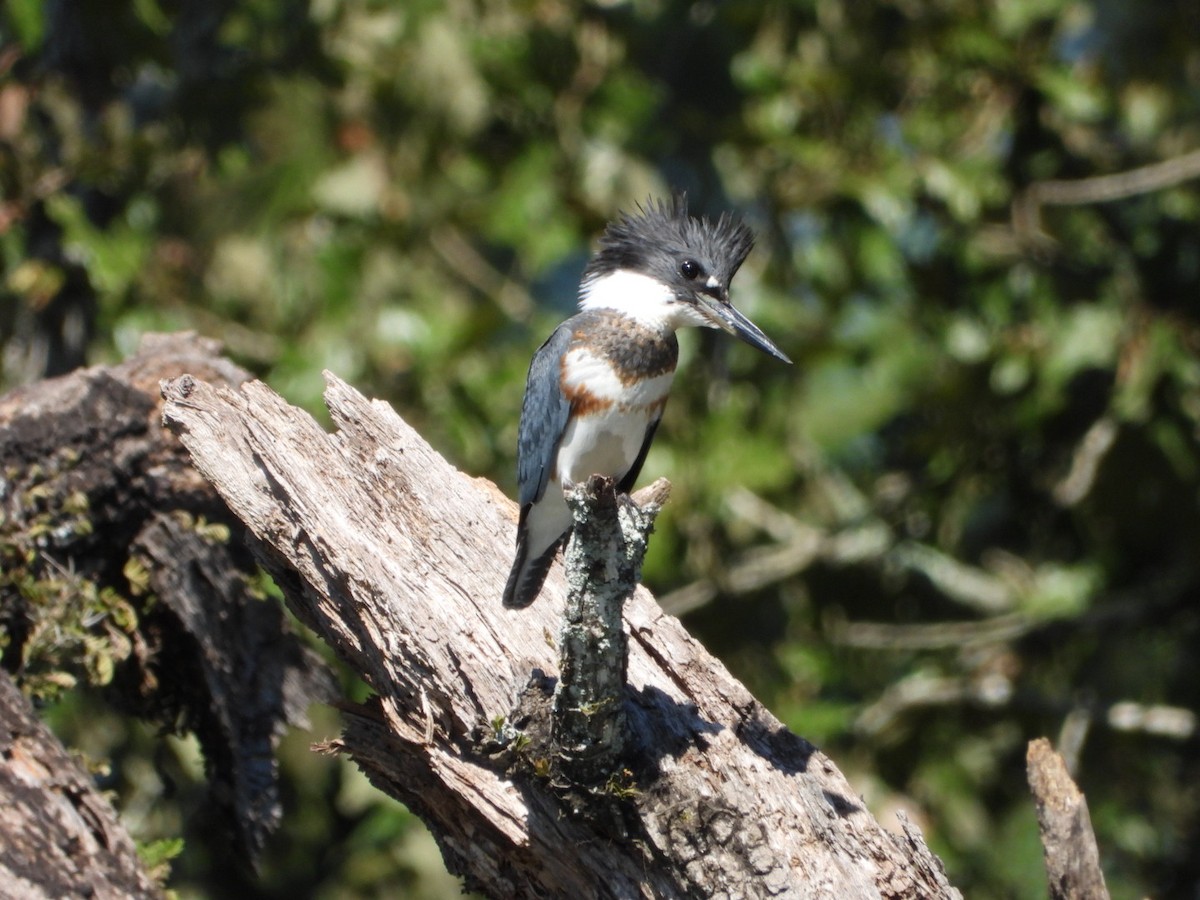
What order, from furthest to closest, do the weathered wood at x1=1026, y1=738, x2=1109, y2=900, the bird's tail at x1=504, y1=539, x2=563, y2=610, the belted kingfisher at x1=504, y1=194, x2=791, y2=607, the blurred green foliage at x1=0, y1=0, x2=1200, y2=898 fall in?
1. the blurred green foliage at x1=0, y1=0, x2=1200, y2=898
2. the belted kingfisher at x1=504, y1=194, x2=791, y2=607
3. the bird's tail at x1=504, y1=539, x2=563, y2=610
4. the weathered wood at x1=1026, y1=738, x2=1109, y2=900

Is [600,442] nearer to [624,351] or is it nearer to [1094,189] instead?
[624,351]

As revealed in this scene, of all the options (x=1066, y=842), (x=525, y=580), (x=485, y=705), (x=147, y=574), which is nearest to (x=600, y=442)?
(x=525, y=580)

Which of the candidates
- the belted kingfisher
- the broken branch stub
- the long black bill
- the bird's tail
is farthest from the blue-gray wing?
the broken branch stub

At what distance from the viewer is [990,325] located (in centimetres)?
596

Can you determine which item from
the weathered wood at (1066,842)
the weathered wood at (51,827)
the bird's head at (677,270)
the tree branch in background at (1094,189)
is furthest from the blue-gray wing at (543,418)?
the tree branch in background at (1094,189)

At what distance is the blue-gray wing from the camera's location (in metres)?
3.71

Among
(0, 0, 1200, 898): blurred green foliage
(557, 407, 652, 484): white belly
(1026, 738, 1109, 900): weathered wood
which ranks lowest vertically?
(1026, 738, 1109, 900): weathered wood

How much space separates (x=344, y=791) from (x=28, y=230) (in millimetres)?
2552

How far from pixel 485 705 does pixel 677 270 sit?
4.66 feet

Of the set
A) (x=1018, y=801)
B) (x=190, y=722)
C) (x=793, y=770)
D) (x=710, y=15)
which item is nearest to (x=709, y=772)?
(x=793, y=770)

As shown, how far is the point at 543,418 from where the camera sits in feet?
12.4

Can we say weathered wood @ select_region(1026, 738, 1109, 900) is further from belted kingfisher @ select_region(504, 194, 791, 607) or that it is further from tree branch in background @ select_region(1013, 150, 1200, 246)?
tree branch in background @ select_region(1013, 150, 1200, 246)

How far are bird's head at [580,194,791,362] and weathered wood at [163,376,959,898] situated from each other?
2.76ft

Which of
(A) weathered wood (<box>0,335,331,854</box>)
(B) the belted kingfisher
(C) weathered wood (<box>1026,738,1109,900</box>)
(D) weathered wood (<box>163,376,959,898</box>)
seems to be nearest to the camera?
(D) weathered wood (<box>163,376,959,898</box>)
